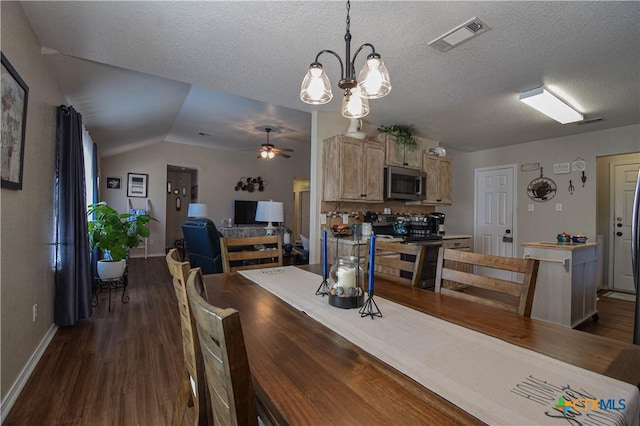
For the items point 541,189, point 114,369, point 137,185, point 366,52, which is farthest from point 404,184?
point 137,185

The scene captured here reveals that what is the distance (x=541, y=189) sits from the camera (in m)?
4.95

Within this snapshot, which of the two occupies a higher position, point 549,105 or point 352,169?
point 549,105

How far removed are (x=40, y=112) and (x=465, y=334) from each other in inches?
125

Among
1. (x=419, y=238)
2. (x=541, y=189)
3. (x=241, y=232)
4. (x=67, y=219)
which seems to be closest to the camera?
(x=67, y=219)

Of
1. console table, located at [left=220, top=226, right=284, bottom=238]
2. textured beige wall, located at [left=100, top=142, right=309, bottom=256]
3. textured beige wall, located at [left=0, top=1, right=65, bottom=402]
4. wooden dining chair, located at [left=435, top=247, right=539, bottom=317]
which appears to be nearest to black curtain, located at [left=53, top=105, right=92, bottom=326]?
textured beige wall, located at [left=0, top=1, right=65, bottom=402]

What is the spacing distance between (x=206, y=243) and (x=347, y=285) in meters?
2.73

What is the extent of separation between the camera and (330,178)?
372cm

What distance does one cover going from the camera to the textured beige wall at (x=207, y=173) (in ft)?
22.0

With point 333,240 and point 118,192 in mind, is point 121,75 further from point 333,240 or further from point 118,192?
point 118,192

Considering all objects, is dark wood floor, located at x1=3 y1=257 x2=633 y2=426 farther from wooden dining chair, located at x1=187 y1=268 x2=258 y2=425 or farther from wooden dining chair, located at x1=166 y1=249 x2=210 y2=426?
wooden dining chair, located at x1=187 y1=268 x2=258 y2=425

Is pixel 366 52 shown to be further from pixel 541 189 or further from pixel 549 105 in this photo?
pixel 541 189

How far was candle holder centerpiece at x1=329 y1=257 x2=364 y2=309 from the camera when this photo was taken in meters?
1.26

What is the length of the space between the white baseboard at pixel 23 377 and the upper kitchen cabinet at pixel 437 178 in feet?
15.5

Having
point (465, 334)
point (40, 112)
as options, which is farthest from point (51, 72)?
point (465, 334)
